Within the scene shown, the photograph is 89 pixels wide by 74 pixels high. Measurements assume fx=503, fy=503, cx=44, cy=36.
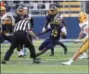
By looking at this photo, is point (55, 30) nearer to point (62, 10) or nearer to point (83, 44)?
point (83, 44)

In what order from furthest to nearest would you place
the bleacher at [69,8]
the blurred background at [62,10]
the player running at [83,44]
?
the bleacher at [69,8], the blurred background at [62,10], the player running at [83,44]

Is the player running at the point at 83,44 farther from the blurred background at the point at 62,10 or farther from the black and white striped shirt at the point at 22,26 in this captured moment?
the blurred background at the point at 62,10

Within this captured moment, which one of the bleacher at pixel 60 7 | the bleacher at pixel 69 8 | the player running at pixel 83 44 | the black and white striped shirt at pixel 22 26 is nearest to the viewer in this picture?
the player running at pixel 83 44

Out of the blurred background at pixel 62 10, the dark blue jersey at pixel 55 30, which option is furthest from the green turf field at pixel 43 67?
the blurred background at pixel 62 10

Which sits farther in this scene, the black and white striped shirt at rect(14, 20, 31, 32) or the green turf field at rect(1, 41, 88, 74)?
the black and white striped shirt at rect(14, 20, 31, 32)

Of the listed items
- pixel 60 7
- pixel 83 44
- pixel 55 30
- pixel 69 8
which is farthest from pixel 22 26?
pixel 60 7

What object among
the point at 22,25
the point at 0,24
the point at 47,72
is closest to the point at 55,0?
the point at 0,24

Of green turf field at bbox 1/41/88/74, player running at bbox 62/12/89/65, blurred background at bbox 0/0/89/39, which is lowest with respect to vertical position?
blurred background at bbox 0/0/89/39

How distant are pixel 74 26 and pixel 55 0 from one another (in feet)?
8.16

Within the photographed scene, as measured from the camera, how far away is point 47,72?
11211 mm

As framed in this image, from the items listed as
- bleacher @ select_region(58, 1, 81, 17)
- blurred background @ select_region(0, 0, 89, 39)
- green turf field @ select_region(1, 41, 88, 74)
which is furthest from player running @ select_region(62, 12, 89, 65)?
bleacher @ select_region(58, 1, 81, 17)

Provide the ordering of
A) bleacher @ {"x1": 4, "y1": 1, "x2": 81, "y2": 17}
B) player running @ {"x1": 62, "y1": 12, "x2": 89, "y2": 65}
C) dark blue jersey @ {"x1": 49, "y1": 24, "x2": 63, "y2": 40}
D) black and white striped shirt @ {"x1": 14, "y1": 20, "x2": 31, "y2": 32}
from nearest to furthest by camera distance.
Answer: player running @ {"x1": 62, "y1": 12, "x2": 89, "y2": 65} → black and white striped shirt @ {"x1": 14, "y1": 20, "x2": 31, "y2": 32} → dark blue jersey @ {"x1": 49, "y1": 24, "x2": 63, "y2": 40} → bleacher @ {"x1": 4, "y1": 1, "x2": 81, "y2": 17}

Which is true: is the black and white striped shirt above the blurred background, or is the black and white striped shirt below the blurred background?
above

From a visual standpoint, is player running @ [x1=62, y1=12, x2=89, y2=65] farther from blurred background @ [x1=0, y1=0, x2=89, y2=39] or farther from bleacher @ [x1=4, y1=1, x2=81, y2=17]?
bleacher @ [x1=4, y1=1, x2=81, y2=17]
